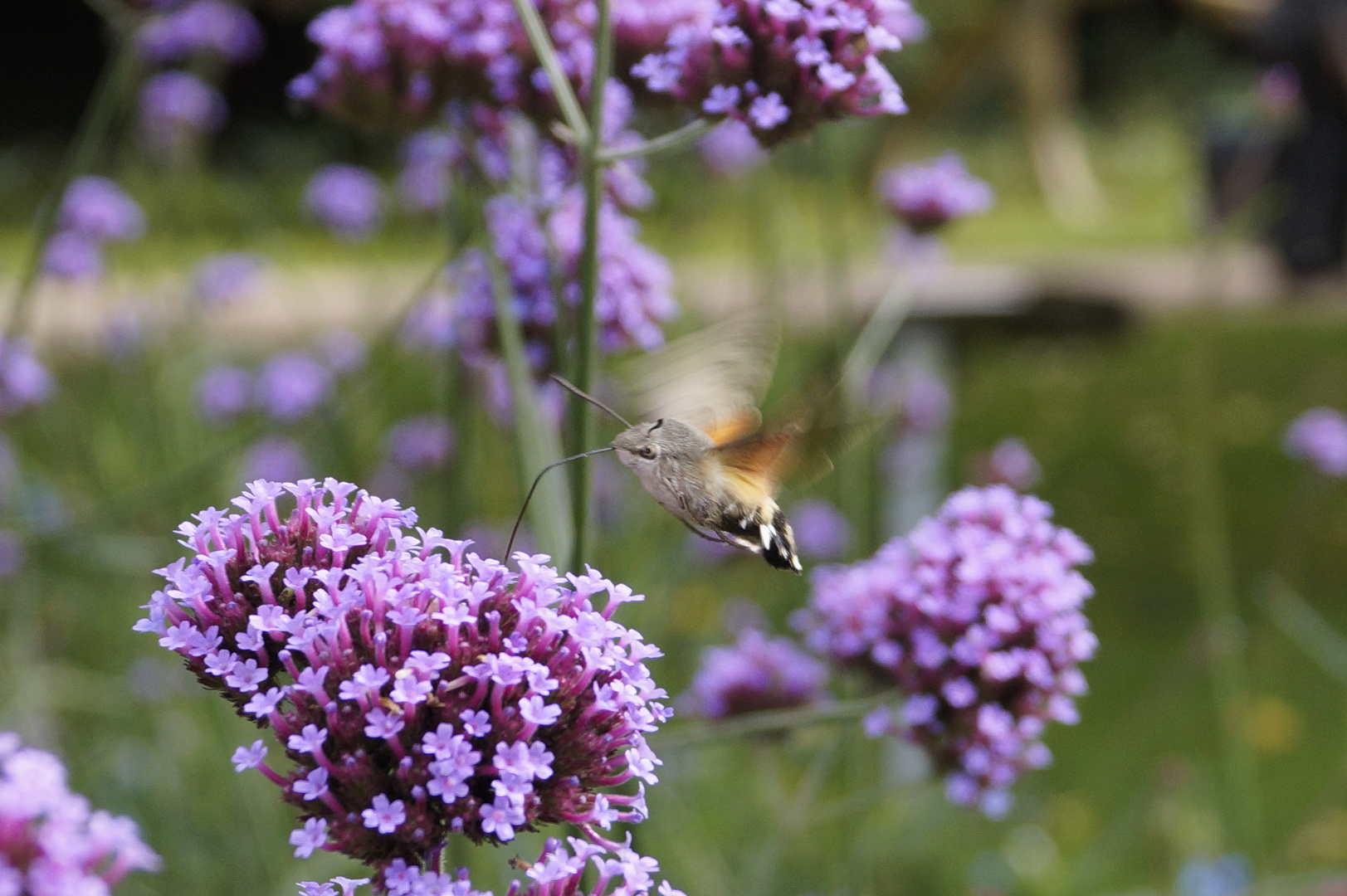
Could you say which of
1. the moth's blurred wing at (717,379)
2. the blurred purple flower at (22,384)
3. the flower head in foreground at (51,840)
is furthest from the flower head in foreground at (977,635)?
the blurred purple flower at (22,384)

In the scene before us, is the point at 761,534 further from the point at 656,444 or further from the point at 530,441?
the point at 530,441

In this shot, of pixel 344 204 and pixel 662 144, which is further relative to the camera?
pixel 344 204

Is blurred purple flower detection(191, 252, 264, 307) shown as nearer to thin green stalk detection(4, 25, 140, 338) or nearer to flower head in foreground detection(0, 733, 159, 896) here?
thin green stalk detection(4, 25, 140, 338)

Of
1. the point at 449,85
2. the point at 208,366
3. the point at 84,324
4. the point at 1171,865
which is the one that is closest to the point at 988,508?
the point at 449,85

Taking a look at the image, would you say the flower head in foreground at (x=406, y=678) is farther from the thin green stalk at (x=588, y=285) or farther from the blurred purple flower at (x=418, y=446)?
the blurred purple flower at (x=418, y=446)

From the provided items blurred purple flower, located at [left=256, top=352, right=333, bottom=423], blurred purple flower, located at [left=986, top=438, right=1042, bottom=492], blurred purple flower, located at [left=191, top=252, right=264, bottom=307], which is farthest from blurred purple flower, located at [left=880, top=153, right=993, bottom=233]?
blurred purple flower, located at [left=191, top=252, right=264, bottom=307]

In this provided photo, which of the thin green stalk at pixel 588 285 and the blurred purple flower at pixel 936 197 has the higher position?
the thin green stalk at pixel 588 285

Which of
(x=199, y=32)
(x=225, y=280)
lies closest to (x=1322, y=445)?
(x=225, y=280)
